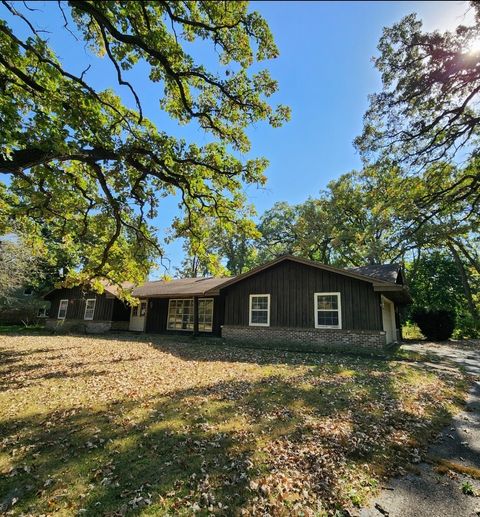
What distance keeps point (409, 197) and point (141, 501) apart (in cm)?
1560

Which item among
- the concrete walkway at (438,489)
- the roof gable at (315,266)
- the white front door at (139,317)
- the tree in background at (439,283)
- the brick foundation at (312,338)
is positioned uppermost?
the tree in background at (439,283)

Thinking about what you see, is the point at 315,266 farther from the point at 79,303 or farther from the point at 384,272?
the point at 79,303

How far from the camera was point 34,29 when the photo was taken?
615 cm

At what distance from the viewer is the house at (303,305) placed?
13969mm

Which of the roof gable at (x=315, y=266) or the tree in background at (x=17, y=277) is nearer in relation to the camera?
the roof gable at (x=315, y=266)

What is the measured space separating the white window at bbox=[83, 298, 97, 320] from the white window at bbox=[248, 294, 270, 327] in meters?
15.3

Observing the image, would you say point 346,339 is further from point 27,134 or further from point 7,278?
point 7,278

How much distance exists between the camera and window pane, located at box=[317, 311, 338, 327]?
48.3ft

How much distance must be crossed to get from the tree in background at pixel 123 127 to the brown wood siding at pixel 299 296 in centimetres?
697

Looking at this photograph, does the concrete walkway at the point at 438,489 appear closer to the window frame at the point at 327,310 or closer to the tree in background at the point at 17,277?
the window frame at the point at 327,310

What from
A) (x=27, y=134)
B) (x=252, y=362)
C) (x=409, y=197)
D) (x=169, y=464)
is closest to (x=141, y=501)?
(x=169, y=464)

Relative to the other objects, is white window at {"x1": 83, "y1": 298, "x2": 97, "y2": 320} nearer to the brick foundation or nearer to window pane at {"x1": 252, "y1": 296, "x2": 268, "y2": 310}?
the brick foundation

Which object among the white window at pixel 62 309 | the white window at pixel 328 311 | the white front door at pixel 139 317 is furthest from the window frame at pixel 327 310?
the white window at pixel 62 309

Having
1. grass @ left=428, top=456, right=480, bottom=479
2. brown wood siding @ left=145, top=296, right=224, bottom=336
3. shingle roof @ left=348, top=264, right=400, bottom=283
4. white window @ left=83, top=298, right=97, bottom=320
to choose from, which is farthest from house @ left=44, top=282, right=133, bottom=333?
grass @ left=428, top=456, right=480, bottom=479
